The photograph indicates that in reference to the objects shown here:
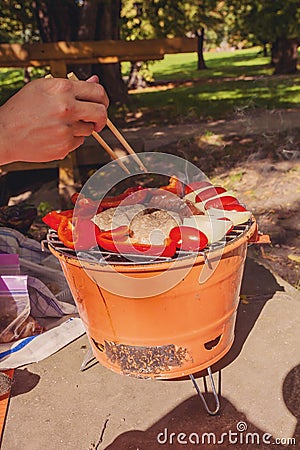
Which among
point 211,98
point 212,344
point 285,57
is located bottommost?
point 285,57

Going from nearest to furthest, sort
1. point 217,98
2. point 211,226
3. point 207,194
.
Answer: point 211,226
point 207,194
point 217,98

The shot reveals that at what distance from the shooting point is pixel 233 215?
215 centimetres

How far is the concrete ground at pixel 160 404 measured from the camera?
200cm

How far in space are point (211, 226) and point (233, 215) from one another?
214mm

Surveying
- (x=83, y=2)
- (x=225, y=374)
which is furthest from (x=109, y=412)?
(x=83, y=2)

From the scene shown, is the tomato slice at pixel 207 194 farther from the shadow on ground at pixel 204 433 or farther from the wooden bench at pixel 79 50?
the wooden bench at pixel 79 50

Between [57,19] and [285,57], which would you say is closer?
[57,19]

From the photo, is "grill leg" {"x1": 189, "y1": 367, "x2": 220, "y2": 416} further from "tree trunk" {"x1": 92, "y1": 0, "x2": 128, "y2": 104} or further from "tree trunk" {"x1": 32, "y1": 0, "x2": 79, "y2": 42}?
"tree trunk" {"x1": 32, "y1": 0, "x2": 79, "y2": 42}

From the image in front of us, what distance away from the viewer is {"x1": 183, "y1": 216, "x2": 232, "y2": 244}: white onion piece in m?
1.96

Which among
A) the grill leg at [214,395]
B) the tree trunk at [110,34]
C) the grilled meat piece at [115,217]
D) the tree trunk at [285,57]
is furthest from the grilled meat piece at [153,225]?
the tree trunk at [285,57]

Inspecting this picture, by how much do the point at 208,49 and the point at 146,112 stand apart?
35975 mm

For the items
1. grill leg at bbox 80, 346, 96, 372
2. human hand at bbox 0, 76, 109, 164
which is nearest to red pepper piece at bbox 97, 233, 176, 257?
human hand at bbox 0, 76, 109, 164

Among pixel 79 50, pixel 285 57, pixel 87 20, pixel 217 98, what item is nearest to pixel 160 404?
pixel 79 50

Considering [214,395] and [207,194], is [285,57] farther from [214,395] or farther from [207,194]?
[214,395]
